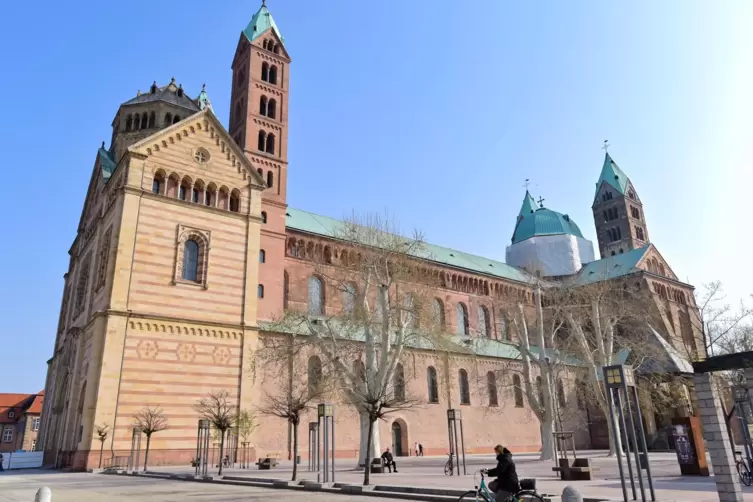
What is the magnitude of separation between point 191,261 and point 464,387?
24.4 metres

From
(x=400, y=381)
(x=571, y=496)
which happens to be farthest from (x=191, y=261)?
(x=571, y=496)

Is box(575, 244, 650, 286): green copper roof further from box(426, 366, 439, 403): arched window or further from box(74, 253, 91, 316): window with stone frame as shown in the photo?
box(74, 253, 91, 316): window with stone frame

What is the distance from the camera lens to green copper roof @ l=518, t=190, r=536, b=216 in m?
72.4

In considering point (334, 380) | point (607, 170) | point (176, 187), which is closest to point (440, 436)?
point (334, 380)

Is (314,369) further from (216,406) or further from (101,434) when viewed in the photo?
(101,434)

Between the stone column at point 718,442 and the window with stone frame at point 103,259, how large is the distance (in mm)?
28401

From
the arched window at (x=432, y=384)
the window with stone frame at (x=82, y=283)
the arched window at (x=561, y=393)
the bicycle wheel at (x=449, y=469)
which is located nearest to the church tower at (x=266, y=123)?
the window with stone frame at (x=82, y=283)

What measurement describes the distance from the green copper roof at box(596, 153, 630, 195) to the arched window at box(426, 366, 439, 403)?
47581mm

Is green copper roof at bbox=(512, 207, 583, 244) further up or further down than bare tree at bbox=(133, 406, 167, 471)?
further up

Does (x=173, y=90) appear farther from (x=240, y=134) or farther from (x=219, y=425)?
(x=219, y=425)

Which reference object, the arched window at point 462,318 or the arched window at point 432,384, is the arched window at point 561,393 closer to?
the arched window at point 462,318

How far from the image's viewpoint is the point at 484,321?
169 feet

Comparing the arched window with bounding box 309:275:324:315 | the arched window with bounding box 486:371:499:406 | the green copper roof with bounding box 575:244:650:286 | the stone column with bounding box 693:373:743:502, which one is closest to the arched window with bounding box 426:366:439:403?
the arched window with bounding box 486:371:499:406

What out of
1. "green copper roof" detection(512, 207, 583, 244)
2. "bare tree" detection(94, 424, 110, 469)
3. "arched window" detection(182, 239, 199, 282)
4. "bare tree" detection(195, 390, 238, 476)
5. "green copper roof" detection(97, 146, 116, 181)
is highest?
"green copper roof" detection(512, 207, 583, 244)
